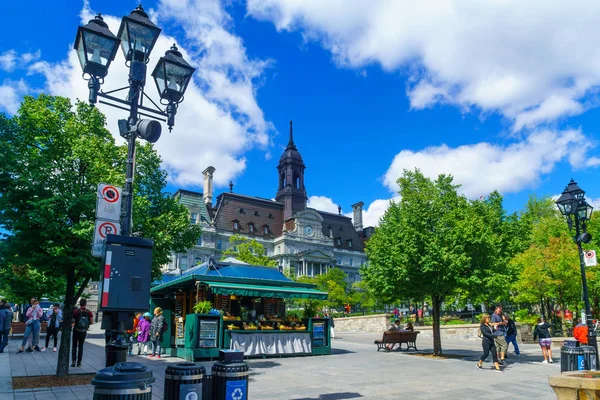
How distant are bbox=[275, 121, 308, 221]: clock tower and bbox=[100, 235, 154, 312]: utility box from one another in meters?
77.6

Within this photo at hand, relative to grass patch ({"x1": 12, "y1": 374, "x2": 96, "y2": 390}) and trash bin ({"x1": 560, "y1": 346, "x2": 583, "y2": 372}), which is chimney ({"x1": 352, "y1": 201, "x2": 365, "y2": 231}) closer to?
trash bin ({"x1": 560, "y1": 346, "x2": 583, "y2": 372})

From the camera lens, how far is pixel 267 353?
18.1 metres

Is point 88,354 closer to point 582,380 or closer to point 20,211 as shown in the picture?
point 20,211

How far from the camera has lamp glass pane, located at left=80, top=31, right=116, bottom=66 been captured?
7.46 meters

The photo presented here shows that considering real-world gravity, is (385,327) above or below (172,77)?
below

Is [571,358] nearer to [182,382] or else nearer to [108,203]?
[182,382]


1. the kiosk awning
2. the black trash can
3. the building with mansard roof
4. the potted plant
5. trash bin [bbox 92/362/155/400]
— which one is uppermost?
the building with mansard roof

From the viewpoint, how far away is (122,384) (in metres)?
4.88

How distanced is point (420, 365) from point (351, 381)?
Answer: 476cm

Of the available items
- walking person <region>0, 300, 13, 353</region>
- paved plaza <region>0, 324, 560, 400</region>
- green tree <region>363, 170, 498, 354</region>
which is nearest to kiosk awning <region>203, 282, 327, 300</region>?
paved plaza <region>0, 324, 560, 400</region>

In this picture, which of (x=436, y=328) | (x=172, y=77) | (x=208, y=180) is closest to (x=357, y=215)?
(x=208, y=180)

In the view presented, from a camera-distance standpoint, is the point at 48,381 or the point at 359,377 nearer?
the point at 48,381

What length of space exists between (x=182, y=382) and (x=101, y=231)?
8.68 ft

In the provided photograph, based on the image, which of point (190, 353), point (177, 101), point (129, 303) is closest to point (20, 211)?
point (177, 101)
